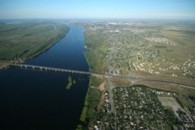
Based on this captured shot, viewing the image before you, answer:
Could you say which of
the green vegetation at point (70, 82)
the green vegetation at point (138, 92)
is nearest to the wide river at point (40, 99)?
the green vegetation at point (70, 82)

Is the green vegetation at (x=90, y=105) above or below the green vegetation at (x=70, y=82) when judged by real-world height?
below

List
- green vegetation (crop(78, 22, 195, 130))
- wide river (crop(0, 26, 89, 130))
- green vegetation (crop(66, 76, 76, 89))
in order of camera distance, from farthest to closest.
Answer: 1. green vegetation (crop(66, 76, 76, 89))
2. green vegetation (crop(78, 22, 195, 130))
3. wide river (crop(0, 26, 89, 130))

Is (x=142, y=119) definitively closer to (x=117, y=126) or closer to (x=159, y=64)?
(x=117, y=126)

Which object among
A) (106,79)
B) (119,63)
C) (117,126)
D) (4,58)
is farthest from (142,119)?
(4,58)

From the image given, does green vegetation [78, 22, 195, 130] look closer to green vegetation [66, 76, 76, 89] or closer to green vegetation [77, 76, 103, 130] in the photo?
green vegetation [77, 76, 103, 130]

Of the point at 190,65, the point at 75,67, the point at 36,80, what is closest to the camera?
the point at 36,80

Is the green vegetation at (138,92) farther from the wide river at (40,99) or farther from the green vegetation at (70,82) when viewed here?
the green vegetation at (70,82)

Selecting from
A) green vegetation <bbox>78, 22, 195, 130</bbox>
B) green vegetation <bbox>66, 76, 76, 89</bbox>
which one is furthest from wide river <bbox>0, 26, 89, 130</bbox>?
green vegetation <bbox>78, 22, 195, 130</bbox>

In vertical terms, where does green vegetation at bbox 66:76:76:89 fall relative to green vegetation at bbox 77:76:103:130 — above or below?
above
